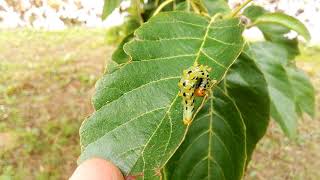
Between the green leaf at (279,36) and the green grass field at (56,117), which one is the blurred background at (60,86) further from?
the green leaf at (279,36)

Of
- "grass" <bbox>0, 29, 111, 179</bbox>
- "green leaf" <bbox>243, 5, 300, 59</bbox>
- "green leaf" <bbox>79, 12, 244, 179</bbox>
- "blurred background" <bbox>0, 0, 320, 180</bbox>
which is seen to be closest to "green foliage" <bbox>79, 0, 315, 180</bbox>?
"green leaf" <bbox>79, 12, 244, 179</bbox>

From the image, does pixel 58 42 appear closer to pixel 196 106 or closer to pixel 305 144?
pixel 305 144

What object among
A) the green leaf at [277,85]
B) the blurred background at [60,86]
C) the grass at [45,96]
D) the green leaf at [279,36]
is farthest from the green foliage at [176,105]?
the grass at [45,96]

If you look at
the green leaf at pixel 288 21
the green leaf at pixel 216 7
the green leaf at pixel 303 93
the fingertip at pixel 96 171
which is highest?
the fingertip at pixel 96 171

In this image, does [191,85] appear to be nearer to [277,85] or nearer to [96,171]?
[96,171]

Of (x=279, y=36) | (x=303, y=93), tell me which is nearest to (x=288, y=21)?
(x=279, y=36)

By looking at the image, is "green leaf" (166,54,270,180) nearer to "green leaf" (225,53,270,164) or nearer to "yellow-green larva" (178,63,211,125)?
"green leaf" (225,53,270,164)
